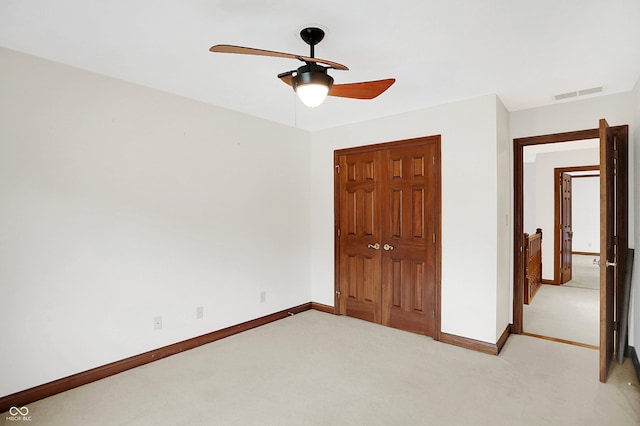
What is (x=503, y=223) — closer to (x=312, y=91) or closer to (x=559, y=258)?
(x=312, y=91)

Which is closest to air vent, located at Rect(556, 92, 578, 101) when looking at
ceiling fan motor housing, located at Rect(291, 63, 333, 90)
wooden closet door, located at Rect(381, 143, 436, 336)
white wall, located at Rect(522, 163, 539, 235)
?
wooden closet door, located at Rect(381, 143, 436, 336)

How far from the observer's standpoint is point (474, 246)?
336cm

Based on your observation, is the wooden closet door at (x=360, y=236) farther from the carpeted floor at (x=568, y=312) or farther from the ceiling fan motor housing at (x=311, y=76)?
the ceiling fan motor housing at (x=311, y=76)

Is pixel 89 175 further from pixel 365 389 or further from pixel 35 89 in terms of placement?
pixel 365 389

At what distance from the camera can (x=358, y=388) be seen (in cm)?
261

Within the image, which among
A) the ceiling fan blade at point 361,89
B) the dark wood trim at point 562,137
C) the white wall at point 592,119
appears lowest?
the dark wood trim at point 562,137

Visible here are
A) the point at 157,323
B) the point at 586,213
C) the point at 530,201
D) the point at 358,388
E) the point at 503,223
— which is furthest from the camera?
the point at 586,213

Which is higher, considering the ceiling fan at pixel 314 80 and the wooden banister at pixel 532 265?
the ceiling fan at pixel 314 80

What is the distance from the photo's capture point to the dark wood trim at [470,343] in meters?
3.22

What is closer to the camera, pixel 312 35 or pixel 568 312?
pixel 312 35

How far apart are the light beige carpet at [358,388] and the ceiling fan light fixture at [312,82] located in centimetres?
210

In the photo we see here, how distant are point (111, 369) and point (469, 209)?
3558mm

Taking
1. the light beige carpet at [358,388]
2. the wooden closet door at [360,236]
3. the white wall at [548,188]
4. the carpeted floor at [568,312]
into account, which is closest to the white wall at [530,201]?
the white wall at [548,188]

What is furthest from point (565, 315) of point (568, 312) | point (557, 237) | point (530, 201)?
point (530, 201)
